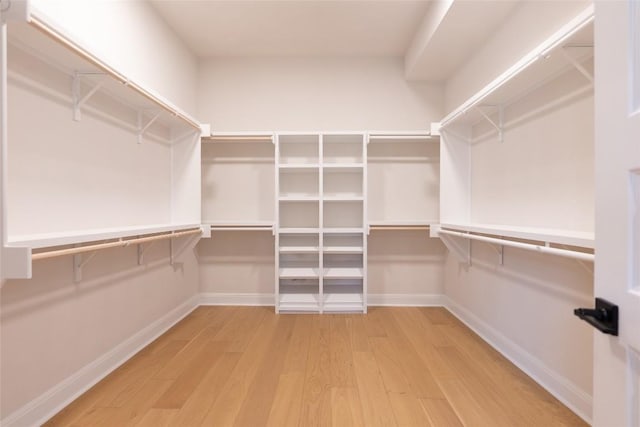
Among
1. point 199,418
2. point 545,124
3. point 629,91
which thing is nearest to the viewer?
point 629,91

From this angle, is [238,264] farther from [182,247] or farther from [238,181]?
[238,181]

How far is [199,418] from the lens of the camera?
59.6 inches

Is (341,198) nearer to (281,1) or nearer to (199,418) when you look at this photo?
(281,1)

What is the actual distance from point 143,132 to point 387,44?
2.26 meters

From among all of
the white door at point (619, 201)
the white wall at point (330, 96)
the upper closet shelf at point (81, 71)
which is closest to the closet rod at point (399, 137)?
the white wall at point (330, 96)

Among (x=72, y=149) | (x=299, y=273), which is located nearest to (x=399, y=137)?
(x=299, y=273)

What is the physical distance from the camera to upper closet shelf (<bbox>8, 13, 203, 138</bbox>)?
1256 millimetres

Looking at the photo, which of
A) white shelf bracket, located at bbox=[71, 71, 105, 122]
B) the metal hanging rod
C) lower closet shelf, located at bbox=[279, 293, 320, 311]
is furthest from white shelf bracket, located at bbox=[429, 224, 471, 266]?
white shelf bracket, located at bbox=[71, 71, 105, 122]

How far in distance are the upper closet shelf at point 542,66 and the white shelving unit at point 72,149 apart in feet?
6.44

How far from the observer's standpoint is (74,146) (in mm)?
1704

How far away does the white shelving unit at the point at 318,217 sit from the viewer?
3.12 meters

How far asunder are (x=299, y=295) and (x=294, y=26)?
242 cm

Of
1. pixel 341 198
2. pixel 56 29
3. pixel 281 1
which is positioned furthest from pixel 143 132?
pixel 341 198

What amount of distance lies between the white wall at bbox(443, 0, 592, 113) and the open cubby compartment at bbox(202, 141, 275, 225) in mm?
1902
